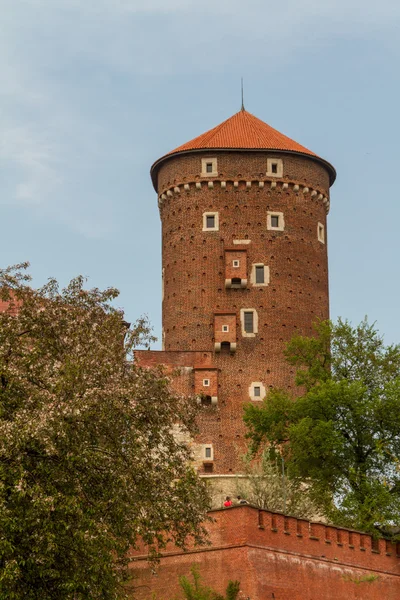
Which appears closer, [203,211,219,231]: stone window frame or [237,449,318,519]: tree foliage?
[237,449,318,519]: tree foliage

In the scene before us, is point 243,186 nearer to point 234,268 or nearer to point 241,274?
point 234,268

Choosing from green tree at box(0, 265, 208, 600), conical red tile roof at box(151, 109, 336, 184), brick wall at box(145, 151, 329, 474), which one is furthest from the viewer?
conical red tile roof at box(151, 109, 336, 184)

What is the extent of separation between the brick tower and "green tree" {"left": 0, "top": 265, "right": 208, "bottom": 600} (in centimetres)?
2917

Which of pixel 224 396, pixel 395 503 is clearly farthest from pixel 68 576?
pixel 224 396

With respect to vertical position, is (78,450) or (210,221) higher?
(210,221)

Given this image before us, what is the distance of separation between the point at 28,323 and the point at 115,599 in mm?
5463

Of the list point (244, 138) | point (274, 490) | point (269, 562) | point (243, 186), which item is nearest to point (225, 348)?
point (243, 186)

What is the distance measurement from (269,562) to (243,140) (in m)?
31.9

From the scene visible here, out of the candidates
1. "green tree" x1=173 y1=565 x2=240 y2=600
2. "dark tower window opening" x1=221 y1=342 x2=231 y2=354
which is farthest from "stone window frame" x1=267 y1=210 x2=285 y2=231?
"green tree" x1=173 y1=565 x2=240 y2=600

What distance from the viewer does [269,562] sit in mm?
30656

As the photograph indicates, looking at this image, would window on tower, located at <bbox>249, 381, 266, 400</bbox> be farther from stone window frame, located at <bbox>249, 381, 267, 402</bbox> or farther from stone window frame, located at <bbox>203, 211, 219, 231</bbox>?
stone window frame, located at <bbox>203, 211, 219, 231</bbox>

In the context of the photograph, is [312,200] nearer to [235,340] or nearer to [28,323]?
[235,340]

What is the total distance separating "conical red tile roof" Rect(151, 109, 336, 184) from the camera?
58.7 m

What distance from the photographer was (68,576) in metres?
21.5
